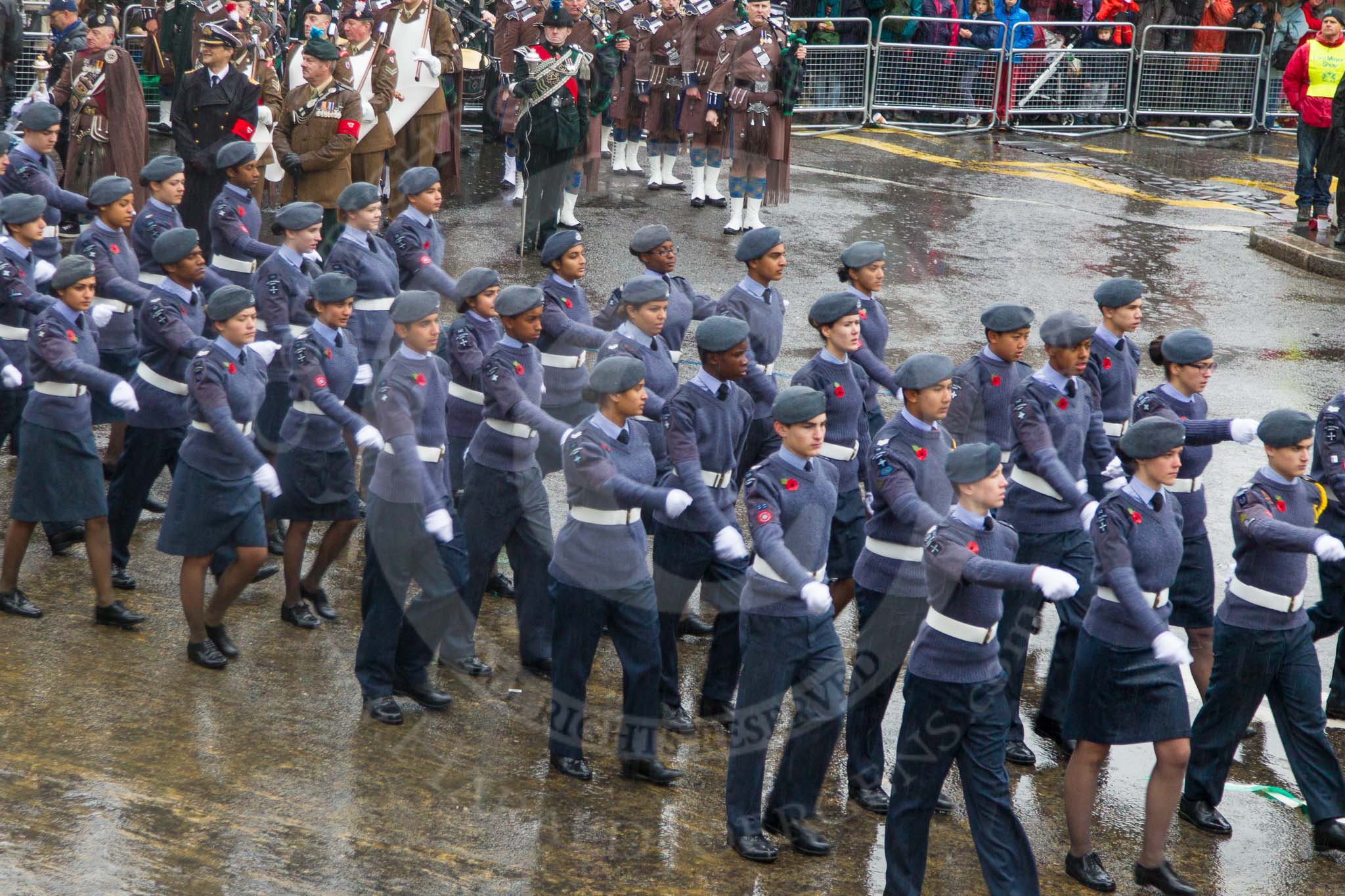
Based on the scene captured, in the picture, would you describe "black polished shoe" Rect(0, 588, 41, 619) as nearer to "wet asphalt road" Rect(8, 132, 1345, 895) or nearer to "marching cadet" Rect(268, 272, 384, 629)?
"wet asphalt road" Rect(8, 132, 1345, 895)

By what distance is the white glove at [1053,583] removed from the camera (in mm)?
5039

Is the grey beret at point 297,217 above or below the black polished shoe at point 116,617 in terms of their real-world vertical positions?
above

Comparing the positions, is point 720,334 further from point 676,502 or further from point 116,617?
point 116,617

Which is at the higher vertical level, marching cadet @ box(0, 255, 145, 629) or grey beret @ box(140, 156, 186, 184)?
grey beret @ box(140, 156, 186, 184)

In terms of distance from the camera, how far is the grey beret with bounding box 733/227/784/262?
7.90 meters

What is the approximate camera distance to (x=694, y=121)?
1479 centimetres

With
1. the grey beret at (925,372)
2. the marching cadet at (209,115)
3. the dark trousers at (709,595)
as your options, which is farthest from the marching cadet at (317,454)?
the marching cadet at (209,115)

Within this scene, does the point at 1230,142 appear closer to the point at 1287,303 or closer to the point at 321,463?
the point at 1287,303

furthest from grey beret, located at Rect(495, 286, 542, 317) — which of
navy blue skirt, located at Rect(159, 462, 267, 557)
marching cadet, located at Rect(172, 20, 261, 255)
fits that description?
marching cadet, located at Rect(172, 20, 261, 255)

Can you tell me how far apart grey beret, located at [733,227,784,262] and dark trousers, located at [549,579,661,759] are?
2.39m

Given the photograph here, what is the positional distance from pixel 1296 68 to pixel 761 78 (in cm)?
504

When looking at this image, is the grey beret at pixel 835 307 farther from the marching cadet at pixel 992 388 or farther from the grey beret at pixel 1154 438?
the grey beret at pixel 1154 438

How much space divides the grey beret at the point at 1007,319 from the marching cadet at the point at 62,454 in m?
3.71

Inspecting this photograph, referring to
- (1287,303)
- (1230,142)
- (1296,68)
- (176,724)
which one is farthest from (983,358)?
(1230,142)
